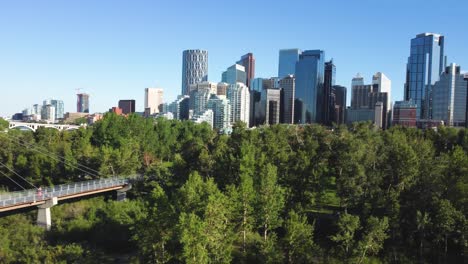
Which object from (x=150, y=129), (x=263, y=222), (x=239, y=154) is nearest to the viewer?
(x=263, y=222)

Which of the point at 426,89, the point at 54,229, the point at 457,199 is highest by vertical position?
the point at 426,89

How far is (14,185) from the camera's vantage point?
49375mm

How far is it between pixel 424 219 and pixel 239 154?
51.5ft

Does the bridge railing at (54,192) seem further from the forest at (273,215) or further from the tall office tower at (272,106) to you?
the tall office tower at (272,106)

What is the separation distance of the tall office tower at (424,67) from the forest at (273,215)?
170 meters

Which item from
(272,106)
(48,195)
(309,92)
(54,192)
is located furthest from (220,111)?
(48,195)

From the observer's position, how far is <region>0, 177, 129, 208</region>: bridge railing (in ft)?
108

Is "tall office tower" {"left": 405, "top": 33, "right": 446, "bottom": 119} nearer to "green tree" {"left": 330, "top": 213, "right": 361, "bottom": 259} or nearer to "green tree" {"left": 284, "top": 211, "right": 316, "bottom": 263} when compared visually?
"green tree" {"left": 330, "top": 213, "right": 361, "bottom": 259}

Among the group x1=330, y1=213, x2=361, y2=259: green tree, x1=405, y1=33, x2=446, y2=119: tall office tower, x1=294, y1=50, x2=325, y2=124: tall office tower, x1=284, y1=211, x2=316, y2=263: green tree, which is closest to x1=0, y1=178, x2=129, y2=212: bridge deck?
x1=284, y1=211, x2=316, y2=263: green tree

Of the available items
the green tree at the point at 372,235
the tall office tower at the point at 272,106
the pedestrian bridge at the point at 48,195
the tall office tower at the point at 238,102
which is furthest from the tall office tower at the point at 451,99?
the green tree at the point at 372,235

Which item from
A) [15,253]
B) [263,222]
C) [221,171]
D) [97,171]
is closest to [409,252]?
[263,222]

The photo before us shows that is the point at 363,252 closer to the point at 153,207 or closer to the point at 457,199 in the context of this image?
the point at 457,199

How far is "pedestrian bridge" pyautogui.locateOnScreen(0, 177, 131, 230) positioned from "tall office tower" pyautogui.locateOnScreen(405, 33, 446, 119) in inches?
6862

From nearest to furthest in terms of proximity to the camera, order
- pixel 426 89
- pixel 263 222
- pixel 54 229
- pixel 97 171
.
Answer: pixel 263 222
pixel 54 229
pixel 97 171
pixel 426 89
